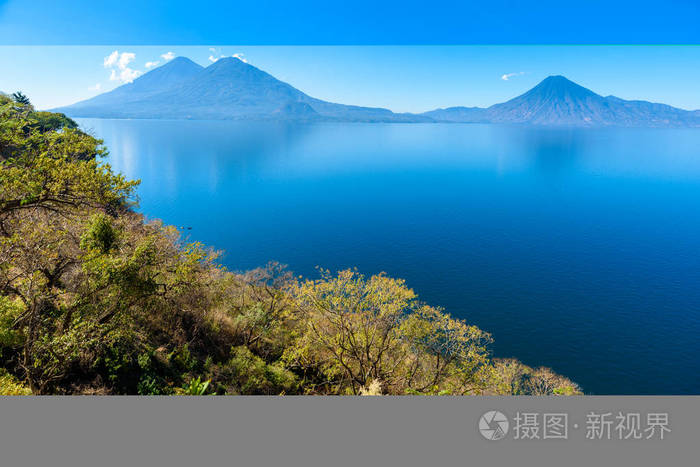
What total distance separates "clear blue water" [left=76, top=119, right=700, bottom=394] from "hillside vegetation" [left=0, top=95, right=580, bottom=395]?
426 inches

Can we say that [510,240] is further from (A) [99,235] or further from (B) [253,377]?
(A) [99,235]

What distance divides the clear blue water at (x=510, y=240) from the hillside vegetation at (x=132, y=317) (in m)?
10.8

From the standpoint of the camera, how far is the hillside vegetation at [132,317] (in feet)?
27.7

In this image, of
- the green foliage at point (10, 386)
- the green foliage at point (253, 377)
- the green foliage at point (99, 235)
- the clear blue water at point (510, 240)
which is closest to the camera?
the green foliage at point (10, 386)

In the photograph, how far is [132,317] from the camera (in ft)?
39.1

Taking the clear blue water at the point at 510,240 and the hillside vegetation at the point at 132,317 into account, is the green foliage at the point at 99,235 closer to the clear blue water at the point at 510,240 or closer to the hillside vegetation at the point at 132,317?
the hillside vegetation at the point at 132,317

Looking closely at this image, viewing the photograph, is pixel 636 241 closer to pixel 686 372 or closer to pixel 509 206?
pixel 509 206

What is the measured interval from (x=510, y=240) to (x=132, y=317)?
4488 cm

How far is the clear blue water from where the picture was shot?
90.8ft

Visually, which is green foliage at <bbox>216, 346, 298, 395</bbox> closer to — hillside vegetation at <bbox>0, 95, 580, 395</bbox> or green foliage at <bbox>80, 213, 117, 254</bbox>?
hillside vegetation at <bbox>0, 95, 580, 395</bbox>

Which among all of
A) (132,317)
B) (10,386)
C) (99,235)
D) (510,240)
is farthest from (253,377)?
(510,240)

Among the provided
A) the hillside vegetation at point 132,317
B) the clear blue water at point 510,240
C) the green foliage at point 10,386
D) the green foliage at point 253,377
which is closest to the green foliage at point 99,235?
the hillside vegetation at point 132,317

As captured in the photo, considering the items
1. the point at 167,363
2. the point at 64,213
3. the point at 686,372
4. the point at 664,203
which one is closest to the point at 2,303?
the point at 64,213

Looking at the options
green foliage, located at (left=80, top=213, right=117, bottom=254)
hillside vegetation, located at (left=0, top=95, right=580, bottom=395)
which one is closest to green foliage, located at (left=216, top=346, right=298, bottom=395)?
hillside vegetation, located at (left=0, top=95, right=580, bottom=395)
